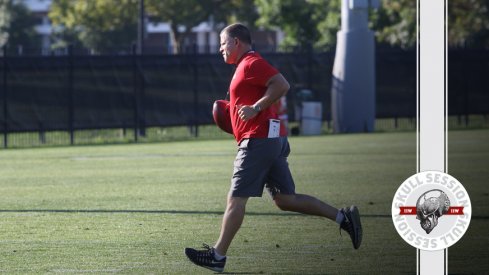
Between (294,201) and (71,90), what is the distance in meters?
21.2

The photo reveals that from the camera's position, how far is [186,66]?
32.6m

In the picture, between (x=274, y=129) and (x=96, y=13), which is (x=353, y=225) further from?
(x=96, y=13)

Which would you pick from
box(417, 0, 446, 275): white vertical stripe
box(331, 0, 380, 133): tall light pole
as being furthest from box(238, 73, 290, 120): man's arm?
box(331, 0, 380, 133): tall light pole

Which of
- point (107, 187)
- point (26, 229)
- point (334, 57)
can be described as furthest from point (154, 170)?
point (334, 57)

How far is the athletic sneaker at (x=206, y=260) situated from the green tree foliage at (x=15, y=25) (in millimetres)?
74667

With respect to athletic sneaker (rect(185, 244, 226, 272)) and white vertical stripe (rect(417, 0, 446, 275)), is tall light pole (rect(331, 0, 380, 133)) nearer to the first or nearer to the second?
athletic sneaker (rect(185, 244, 226, 272))

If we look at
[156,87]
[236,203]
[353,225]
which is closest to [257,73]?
[236,203]

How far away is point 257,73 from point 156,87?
22694mm

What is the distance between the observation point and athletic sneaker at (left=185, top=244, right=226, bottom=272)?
9.34 metres

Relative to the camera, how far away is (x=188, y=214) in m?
13.9

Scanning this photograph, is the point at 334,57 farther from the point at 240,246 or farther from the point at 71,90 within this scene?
the point at 240,246

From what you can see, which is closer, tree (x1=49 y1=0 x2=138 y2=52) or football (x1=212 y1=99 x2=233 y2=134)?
football (x1=212 y1=99 x2=233 y2=134)

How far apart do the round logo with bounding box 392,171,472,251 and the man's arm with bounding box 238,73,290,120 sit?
117 inches

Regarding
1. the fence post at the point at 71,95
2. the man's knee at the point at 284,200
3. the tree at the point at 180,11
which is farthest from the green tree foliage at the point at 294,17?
the man's knee at the point at 284,200
